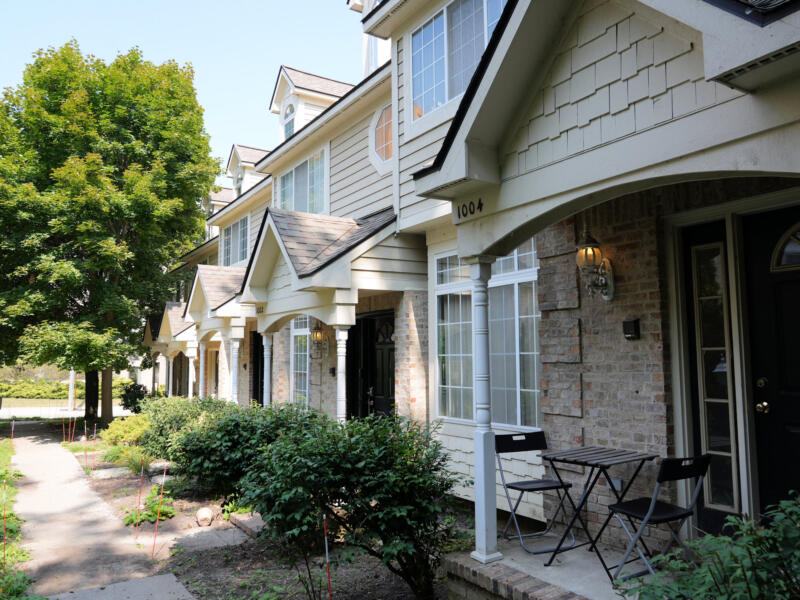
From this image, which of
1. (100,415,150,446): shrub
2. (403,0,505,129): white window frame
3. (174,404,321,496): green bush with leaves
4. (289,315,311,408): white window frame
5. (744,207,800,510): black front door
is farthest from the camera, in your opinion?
Result: (100,415,150,446): shrub

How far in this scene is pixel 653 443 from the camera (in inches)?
179

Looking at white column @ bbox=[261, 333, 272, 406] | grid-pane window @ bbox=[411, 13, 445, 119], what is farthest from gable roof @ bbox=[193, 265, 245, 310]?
grid-pane window @ bbox=[411, 13, 445, 119]

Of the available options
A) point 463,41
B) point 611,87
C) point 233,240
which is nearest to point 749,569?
point 611,87

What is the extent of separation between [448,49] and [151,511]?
754cm

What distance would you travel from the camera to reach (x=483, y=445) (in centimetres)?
441

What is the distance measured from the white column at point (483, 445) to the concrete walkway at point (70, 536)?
361cm

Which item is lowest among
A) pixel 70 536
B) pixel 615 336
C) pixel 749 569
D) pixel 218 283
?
pixel 70 536

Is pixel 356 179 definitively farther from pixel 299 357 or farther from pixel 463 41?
pixel 299 357

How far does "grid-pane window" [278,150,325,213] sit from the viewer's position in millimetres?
11477

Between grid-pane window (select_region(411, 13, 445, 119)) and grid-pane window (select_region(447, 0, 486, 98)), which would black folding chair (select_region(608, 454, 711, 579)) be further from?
grid-pane window (select_region(411, 13, 445, 119))

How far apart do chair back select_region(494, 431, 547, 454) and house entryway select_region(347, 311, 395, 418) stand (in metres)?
4.57

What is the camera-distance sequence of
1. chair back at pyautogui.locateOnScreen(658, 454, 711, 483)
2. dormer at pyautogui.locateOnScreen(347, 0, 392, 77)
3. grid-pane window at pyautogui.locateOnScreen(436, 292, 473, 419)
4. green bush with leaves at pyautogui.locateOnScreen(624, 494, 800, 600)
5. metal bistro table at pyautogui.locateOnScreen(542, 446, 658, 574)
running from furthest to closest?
dormer at pyautogui.locateOnScreen(347, 0, 392, 77) → grid-pane window at pyautogui.locateOnScreen(436, 292, 473, 419) → metal bistro table at pyautogui.locateOnScreen(542, 446, 658, 574) → chair back at pyautogui.locateOnScreen(658, 454, 711, 483) → green bush with leaves at pyautogui.locateOnScreen(624, 494, 800, 600)

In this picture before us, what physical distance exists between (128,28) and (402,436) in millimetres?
16527

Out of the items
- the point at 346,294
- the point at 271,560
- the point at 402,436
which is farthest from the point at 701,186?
the point at 271,560
